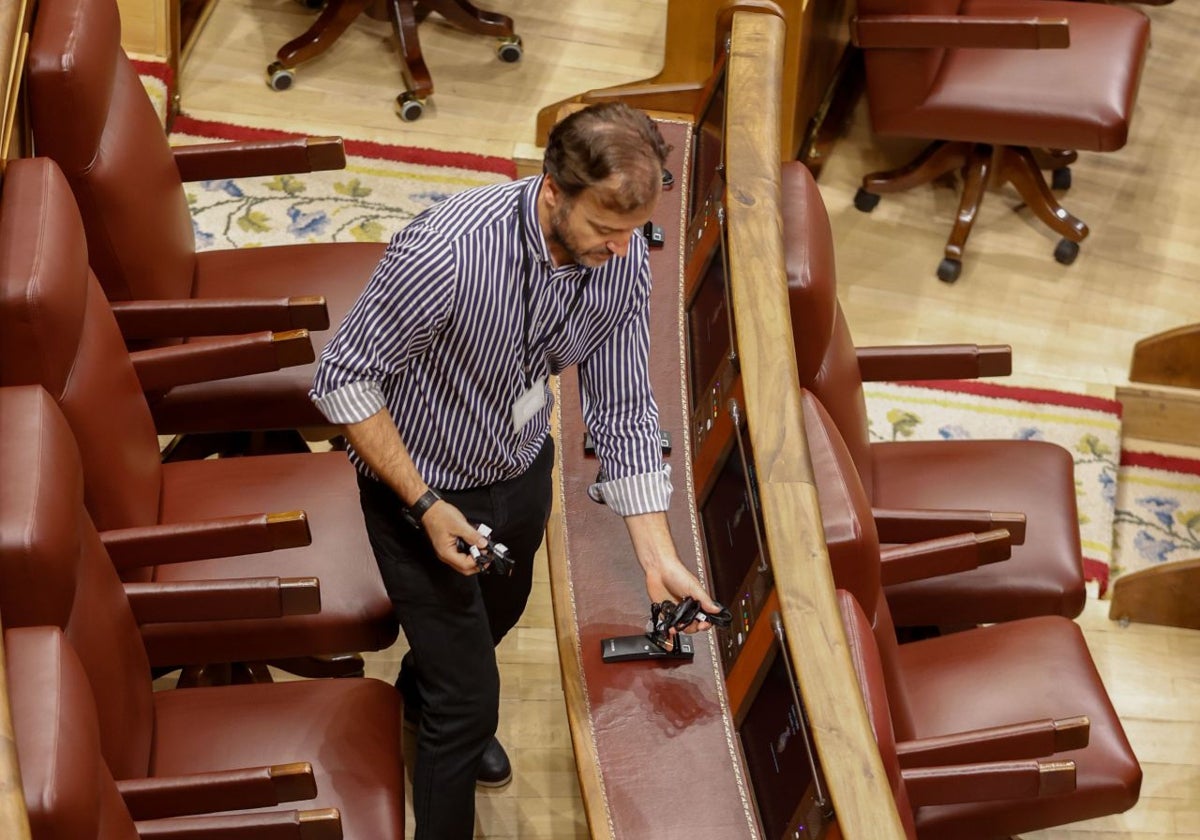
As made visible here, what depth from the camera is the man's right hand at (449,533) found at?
6.61 feet

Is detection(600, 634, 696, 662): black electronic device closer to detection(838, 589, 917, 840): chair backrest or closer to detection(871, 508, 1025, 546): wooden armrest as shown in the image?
detection(838, 589, 917, 840): chair backrest

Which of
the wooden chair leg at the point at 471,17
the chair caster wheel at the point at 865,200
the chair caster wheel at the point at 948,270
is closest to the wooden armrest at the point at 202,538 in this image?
the chair caster wheel at the point at 948,270

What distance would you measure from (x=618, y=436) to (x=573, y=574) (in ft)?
0.81

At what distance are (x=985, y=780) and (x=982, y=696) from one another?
369mm

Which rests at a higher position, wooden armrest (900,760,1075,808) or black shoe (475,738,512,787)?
wooden armrest (900,760,1075,808)

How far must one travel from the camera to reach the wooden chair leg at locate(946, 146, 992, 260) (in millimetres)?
3920

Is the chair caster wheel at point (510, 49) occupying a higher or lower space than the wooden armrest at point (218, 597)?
lower

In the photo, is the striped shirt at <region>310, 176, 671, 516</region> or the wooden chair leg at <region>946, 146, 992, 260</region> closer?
the striped shirt at <region>310, 176, 671, 516</region>

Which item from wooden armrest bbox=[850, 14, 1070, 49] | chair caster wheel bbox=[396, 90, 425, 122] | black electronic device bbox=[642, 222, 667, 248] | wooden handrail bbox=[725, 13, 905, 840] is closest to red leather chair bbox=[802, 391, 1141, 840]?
wooden handrail bbox=[725, 13, 905, 840]

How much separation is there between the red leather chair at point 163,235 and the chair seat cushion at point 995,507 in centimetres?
108

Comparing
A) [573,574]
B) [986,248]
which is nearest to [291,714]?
[573,574]

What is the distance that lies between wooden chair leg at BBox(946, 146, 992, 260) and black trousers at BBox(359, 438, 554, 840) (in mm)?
1994

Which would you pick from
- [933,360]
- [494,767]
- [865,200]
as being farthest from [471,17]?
[494,767]

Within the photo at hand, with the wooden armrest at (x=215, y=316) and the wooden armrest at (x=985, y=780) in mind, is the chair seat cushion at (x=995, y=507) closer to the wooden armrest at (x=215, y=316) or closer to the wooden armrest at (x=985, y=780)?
the wooden armrest at (x=985, y=780)
